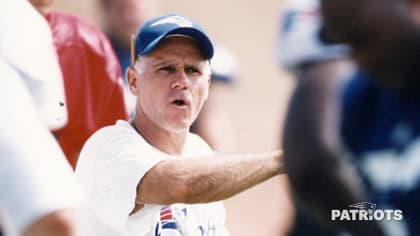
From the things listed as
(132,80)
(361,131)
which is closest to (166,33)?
(132,80)

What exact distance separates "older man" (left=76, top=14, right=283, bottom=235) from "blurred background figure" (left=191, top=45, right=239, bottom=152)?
254mm

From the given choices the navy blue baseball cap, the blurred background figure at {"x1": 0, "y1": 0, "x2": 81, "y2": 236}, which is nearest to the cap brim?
the navy blue baseball cap

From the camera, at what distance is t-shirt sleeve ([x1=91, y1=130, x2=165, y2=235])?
2.29 m

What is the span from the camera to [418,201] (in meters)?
2.64

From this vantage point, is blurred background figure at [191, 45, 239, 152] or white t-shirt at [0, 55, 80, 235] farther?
blurred background figure at [191, 45, 239, 152]

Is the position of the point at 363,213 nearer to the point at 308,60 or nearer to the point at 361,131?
the point at 361,131

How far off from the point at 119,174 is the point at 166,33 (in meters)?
0.29

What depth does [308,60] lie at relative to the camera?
2.62 meters

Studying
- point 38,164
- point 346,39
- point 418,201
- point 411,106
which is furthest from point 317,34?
point 38,164

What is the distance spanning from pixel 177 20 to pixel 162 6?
1.59ft

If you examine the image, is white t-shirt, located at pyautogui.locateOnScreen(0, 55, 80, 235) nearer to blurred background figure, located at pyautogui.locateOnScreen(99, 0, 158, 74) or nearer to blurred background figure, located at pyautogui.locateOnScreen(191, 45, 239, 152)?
blurred background figure, located at pyautogui.locateOnScreen(191, 45, 239, 152)

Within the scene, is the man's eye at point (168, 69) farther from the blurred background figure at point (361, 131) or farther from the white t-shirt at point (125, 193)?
the blurred background figure at point (361, 131)

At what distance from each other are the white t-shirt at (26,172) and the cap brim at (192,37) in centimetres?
77

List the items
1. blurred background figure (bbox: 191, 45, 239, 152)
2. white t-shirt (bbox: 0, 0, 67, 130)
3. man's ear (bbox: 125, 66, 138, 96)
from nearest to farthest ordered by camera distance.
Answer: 1. white t-shirt (bbox: 0, 0, 67, 130)
2. man's ear (bbox: 125, 66, 138, 96)
3. blurred background figure (bbox: 191, 45, 239, 152)
